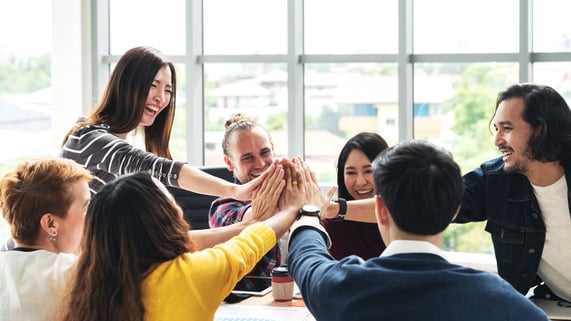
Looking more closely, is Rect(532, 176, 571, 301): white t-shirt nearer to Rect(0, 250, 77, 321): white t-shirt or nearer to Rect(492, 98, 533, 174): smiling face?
Rect(492, 98, 533, 174): smiling face

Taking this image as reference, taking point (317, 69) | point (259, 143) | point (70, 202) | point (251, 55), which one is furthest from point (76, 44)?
point (70, 202)

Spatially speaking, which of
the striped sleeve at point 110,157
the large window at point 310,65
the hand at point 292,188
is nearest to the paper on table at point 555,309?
the hand at point 292,188

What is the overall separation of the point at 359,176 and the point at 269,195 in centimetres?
81

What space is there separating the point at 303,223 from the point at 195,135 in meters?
3.39

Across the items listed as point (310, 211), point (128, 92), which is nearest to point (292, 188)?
point (310, 211)

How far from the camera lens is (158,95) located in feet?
11.1

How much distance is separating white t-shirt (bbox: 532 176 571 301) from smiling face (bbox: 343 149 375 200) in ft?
2.60

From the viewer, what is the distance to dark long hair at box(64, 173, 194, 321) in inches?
85.1

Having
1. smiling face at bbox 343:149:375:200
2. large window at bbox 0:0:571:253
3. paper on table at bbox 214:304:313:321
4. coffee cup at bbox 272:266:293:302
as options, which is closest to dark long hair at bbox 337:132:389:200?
smiling face at bbox 343:149:375:200

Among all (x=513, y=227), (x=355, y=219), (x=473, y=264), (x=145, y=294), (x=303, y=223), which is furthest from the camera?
(x=473, y=264)

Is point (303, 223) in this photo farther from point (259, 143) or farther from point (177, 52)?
point (177, 52)

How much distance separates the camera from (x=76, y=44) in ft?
18.7

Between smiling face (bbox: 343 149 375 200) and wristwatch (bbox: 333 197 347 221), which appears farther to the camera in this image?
smiling face (bbox: 343 149 375 200)

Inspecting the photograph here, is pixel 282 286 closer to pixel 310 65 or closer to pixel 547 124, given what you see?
pixel 547 124
